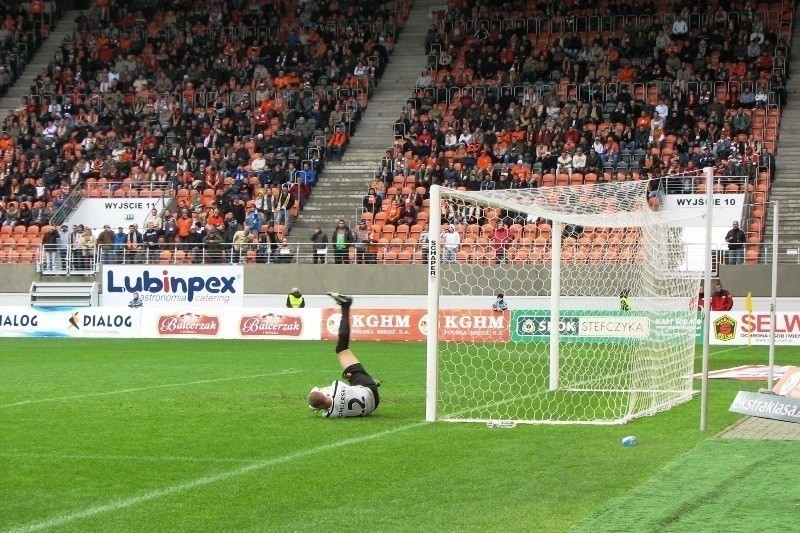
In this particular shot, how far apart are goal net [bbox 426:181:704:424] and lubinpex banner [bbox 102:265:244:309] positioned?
911 cm

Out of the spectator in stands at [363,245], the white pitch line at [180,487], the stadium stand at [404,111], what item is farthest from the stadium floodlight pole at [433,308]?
the spectator in stands at [363,245]

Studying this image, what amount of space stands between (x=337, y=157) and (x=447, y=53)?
594 cm

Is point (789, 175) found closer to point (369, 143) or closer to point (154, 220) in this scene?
point (369, 143)

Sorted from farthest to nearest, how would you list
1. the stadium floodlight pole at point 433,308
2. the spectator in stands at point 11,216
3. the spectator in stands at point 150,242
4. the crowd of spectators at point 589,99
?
the spectator in stands at point 11,216 → the spectator in stands at point 150,242 → the crowd of spectators at point 589,99 → the stadium floodlight pole at point 433,308

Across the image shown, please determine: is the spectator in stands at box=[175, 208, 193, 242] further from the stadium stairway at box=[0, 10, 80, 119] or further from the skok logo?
the stadium stairway at box=[0, 10, 80, 119]

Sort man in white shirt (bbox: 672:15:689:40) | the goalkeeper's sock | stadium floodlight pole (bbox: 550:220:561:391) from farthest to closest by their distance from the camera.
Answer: man in white shirt (bbox: 672:15:689:40) < stadium floodlight pole (bbox: 550:220:561:391) < the goalkeeper's sock

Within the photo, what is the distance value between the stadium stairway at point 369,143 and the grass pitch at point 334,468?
21.3 meters

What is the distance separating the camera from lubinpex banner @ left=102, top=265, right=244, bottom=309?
36812 mm

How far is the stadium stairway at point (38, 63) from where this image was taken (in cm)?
4831

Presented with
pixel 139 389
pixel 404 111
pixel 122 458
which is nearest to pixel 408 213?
pixel 404 111

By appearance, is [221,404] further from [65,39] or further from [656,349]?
[65,39]

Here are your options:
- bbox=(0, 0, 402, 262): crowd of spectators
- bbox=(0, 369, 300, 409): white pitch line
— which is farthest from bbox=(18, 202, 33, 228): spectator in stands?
bbox=(0, 369, 300, 409): white pitch line

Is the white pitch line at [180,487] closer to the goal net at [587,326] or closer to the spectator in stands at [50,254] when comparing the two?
the goal net at [587,326]

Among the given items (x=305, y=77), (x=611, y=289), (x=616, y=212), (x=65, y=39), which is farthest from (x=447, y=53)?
(x=616, y=212)
